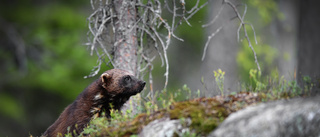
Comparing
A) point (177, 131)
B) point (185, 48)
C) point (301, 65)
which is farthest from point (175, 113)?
point (185, 48)

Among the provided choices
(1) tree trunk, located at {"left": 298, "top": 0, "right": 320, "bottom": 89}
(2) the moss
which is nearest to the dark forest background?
(1) tree trunk, located at {"left": 298, "top": 0, "right": 320, "bottom": 89}

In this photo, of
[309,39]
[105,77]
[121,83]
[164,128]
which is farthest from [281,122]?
Result: [309,39]

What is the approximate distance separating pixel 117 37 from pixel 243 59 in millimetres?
7720

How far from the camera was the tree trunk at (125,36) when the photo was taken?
788 cm

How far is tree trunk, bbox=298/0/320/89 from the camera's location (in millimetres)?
11492

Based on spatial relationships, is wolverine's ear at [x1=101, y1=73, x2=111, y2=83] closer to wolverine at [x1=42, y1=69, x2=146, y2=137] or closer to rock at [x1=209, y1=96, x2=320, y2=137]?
wolverine at [x1=42, y1=69, x2=146, y2=137]

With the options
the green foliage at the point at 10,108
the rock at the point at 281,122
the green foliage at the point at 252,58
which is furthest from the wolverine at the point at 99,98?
the green foliage at the point at 10,108

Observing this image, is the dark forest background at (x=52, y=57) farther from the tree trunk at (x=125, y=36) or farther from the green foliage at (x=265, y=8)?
the tree trunk at (x=125, y=36)

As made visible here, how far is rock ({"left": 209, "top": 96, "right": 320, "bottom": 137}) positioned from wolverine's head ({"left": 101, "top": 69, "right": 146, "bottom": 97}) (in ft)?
Answer: 10.9

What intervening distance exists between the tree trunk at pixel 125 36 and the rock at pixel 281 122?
146 inches

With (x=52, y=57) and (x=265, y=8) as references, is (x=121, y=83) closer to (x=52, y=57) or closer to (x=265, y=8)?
(x=52, y=57)

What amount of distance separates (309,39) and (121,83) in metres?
6.26

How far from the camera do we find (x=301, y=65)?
11695 millimetres

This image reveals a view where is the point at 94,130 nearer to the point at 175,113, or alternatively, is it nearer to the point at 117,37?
the point at 175,113
